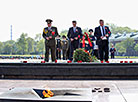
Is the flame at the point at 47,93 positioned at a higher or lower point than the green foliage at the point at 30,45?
lower

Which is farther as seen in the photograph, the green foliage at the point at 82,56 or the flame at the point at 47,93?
the green foliage at the point at 82,56

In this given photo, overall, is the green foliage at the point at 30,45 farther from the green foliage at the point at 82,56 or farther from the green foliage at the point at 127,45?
the green foliage at the point at 82,56

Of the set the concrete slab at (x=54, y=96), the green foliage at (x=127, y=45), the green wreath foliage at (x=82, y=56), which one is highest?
the green foliage at (x=127, y=45)

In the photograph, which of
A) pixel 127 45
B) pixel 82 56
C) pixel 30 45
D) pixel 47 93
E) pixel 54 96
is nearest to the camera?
pixel 54 96

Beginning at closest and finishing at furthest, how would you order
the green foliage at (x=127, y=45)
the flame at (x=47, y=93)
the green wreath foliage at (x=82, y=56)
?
the flame at (x=47, y=93), the green wreath foliage at (x=82, y=56), the green foliage at (x=127, y=45)

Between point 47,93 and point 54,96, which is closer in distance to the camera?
point 54,96

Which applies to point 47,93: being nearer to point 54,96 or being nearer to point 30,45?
point 54,96

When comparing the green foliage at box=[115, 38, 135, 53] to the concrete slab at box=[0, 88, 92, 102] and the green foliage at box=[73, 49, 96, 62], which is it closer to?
the green foliage at box=[73, 49, 96, 62]

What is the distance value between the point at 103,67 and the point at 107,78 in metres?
0.50

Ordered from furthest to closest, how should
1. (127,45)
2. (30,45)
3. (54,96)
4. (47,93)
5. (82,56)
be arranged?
(30,45) → (127,45) → (82,56) → (47,93) → (54,96)

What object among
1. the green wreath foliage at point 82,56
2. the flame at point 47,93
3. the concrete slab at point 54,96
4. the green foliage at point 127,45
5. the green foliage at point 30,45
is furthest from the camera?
the green foliage at point 30,45

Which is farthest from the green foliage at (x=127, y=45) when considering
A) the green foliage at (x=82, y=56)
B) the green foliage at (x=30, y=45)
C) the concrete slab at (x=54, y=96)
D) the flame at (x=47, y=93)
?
the flame at (x=47, y=93)

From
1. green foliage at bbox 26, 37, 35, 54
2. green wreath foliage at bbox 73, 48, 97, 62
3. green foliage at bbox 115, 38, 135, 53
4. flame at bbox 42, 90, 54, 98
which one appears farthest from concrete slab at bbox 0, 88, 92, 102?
green foliage at bbox 26, 37, 35, 54

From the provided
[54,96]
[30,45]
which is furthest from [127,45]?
[54,96]
